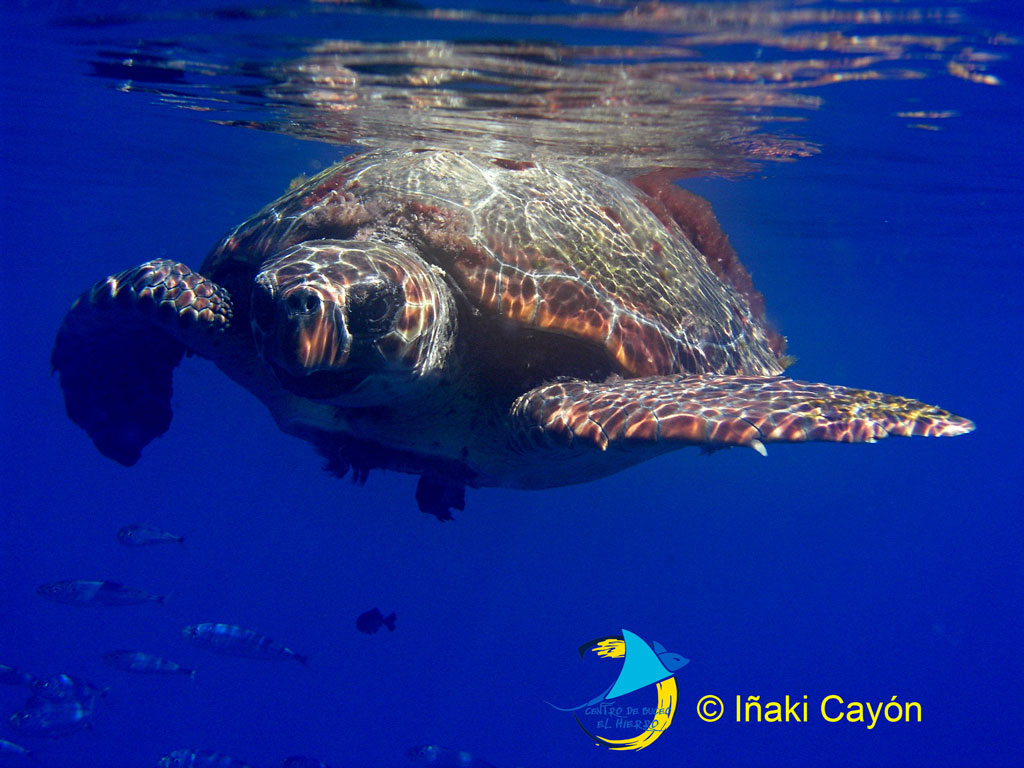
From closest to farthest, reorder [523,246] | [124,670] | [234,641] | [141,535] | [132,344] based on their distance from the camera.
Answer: [523,246]
[132,344]
[234,641]
[124,670]
[141,535]

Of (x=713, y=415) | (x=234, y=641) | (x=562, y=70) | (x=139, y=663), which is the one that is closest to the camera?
(x=713, y=415)

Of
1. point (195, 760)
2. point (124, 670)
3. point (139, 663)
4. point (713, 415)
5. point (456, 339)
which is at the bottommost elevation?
point (195, 760)

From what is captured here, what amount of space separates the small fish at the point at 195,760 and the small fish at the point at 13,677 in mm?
3115

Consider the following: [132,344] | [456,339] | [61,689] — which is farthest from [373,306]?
[61,689]

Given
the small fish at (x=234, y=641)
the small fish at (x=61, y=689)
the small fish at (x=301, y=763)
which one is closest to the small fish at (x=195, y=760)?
the small fish at (x=301, y=763)

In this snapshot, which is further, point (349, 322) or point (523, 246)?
point (523, 246)

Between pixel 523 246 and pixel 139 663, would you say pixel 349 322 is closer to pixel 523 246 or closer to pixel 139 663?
pixel 523 246

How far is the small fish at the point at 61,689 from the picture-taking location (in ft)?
33.0

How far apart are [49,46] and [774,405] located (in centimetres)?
1171

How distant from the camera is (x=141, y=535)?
11242mm

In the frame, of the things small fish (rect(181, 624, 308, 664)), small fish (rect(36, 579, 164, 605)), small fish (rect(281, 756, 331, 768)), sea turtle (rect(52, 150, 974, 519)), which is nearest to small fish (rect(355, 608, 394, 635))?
small fish (rect(181, 624, 308, 664))

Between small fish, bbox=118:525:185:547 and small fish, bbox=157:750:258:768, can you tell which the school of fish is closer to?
small fish, bbox=157:750:258:768

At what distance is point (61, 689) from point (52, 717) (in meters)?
0.41

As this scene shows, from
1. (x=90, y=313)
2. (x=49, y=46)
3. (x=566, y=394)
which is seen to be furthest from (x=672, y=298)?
(x=49, y=46)
